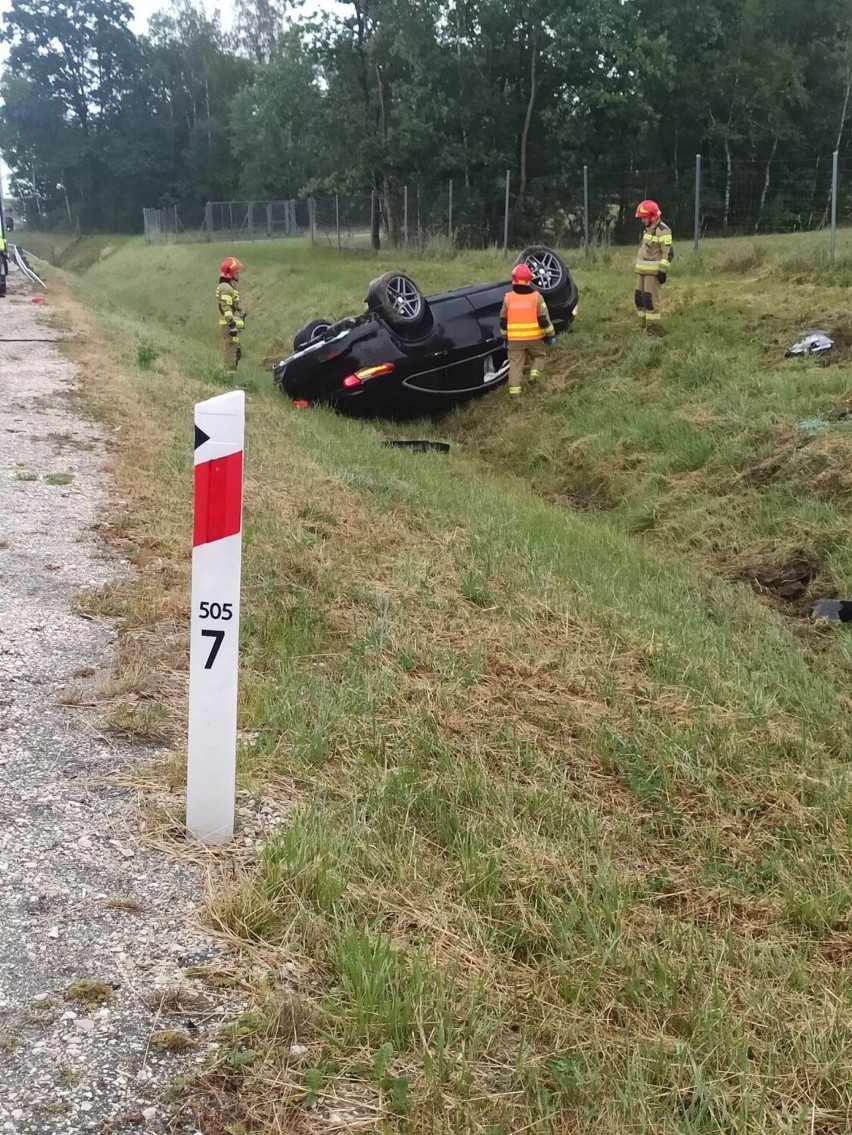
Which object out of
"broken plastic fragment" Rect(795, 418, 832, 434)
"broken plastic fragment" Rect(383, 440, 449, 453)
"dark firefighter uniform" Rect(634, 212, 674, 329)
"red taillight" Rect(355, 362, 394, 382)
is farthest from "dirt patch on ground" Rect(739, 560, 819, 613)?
"dark firefighter uniform" Rect(634, 212, 674, 329)

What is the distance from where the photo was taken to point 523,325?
1115cm

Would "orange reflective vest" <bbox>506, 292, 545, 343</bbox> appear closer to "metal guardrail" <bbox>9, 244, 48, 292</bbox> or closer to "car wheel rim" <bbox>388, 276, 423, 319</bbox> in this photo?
"car wheel rim" <bbox>388, 276, 423, 319</bbox>

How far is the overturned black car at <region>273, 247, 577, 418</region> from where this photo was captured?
1103 cm

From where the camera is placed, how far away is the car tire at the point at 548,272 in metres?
12.5

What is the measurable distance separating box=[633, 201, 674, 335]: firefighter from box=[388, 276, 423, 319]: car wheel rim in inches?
124

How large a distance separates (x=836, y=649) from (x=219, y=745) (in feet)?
13.4

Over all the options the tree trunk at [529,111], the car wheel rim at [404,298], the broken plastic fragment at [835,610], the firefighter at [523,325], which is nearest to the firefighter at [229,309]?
the car wheel rim at [404,298]

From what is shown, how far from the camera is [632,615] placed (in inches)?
199

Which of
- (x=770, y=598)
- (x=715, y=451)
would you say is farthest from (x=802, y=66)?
(x=770, y=598)

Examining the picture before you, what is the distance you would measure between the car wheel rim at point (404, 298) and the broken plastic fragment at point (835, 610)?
6.41 meters

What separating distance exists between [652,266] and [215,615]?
35.7 ft

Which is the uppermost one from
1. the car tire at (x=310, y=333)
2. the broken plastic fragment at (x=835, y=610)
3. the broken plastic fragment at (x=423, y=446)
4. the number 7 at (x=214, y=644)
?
the car tire at (x=310, y=333)

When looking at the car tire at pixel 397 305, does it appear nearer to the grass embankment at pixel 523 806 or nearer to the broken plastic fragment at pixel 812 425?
the grass embankment at pixel 523 806

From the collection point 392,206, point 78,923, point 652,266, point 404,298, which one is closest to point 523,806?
point 78,923
